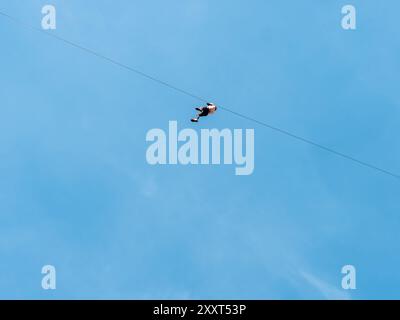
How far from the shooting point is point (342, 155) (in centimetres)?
4809
